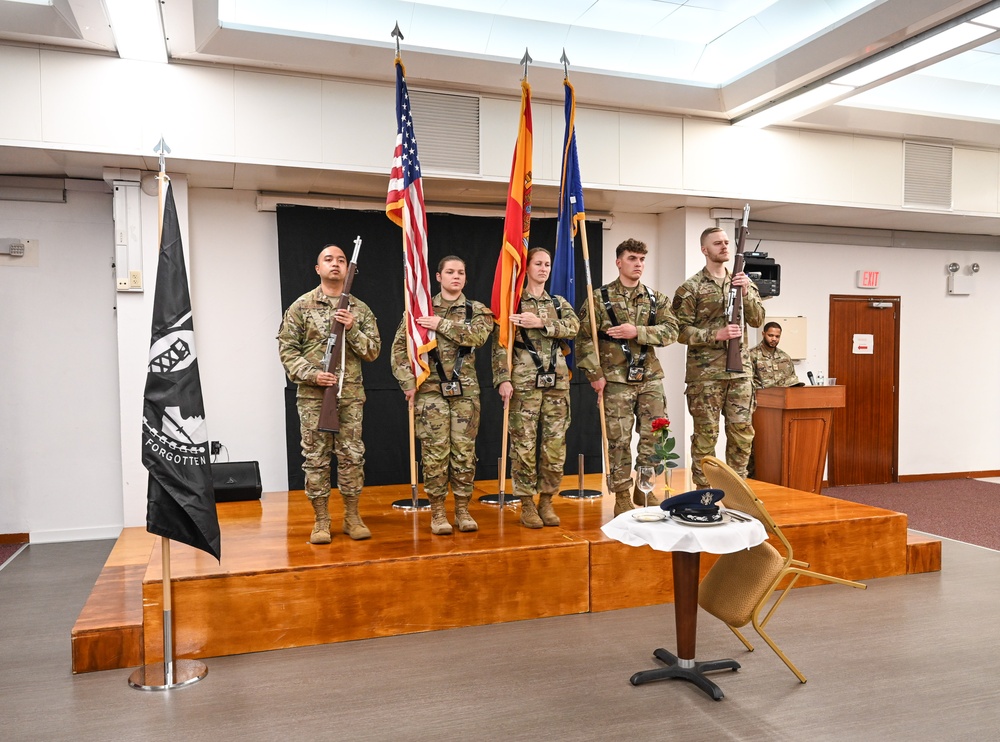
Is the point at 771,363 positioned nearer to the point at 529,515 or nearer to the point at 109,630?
the point at 529,515

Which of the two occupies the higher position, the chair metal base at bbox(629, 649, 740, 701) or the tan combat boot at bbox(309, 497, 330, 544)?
the tan combat boot at bbox(309, 497, 330, 544)

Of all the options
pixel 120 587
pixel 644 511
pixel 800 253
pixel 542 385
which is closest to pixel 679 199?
pixel 800 253

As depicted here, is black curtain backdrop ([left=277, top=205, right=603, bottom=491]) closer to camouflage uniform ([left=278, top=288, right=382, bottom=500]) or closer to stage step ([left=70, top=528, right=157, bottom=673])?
camouflage uniform ([left=278, top=288, right=382, bottom=500])

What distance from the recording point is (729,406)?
497 centimetres

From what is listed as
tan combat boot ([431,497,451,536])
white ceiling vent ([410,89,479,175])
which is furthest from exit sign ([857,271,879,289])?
tan combat boot ([431,497,451,536])

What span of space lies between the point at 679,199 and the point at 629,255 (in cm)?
244

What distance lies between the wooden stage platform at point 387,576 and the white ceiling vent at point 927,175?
3845mm

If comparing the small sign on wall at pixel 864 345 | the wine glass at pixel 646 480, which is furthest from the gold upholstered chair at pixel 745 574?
the small sign on wall at pixel 864 345

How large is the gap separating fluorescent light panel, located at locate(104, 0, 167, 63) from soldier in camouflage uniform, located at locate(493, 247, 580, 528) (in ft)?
9.04

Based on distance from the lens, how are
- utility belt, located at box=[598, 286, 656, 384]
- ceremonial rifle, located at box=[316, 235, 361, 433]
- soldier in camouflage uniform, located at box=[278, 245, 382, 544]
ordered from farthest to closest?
utility belt, located at box=[598, 286, 656, 384]
soldier in camouflage uniform, located at box=[278, 245, 382, 544]
ceremonial rifle, located at box=[316, 235, 361, 433]

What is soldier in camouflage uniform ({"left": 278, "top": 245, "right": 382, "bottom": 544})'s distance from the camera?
13.4 feet

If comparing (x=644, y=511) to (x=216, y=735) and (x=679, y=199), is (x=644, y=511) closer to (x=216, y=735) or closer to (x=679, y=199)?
(x=216, y=735)

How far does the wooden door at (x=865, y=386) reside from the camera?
8156mm

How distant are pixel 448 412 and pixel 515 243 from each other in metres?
1.08
